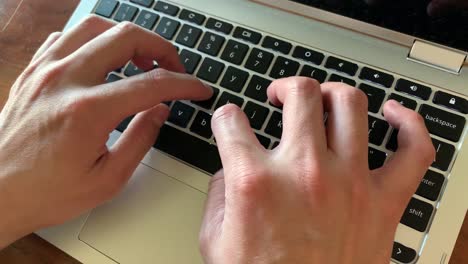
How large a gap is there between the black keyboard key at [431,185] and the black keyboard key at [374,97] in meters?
0.09

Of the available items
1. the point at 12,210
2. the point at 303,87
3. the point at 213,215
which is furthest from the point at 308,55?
the point at 12,210

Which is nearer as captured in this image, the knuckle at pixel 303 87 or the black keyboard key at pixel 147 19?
the knuckle at pixel 303 87

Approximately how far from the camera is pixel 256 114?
0.55 metres

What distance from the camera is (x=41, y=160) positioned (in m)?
0.50

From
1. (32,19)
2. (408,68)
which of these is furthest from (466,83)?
(32,19)

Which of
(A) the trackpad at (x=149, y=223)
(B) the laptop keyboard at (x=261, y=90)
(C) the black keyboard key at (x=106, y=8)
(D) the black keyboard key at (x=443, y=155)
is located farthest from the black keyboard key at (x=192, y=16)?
(D) the black keyboard key at (x=443, y=155)

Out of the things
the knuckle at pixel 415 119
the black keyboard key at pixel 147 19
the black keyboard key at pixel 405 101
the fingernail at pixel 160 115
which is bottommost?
the fingernail at pixel 160 115

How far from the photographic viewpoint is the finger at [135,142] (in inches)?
20.8

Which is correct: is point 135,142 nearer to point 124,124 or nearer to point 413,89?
point 124,124

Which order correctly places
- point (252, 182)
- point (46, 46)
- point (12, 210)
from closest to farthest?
1. point (252, 182)
2. point (12, 210)
3. point (46, 46)

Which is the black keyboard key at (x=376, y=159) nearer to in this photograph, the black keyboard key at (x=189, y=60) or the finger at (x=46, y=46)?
the black keyboard key at (x=189, y=60)

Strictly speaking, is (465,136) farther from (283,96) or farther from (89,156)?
(89,156)

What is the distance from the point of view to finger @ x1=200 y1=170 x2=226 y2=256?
441mm

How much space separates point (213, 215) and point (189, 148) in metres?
0.12
